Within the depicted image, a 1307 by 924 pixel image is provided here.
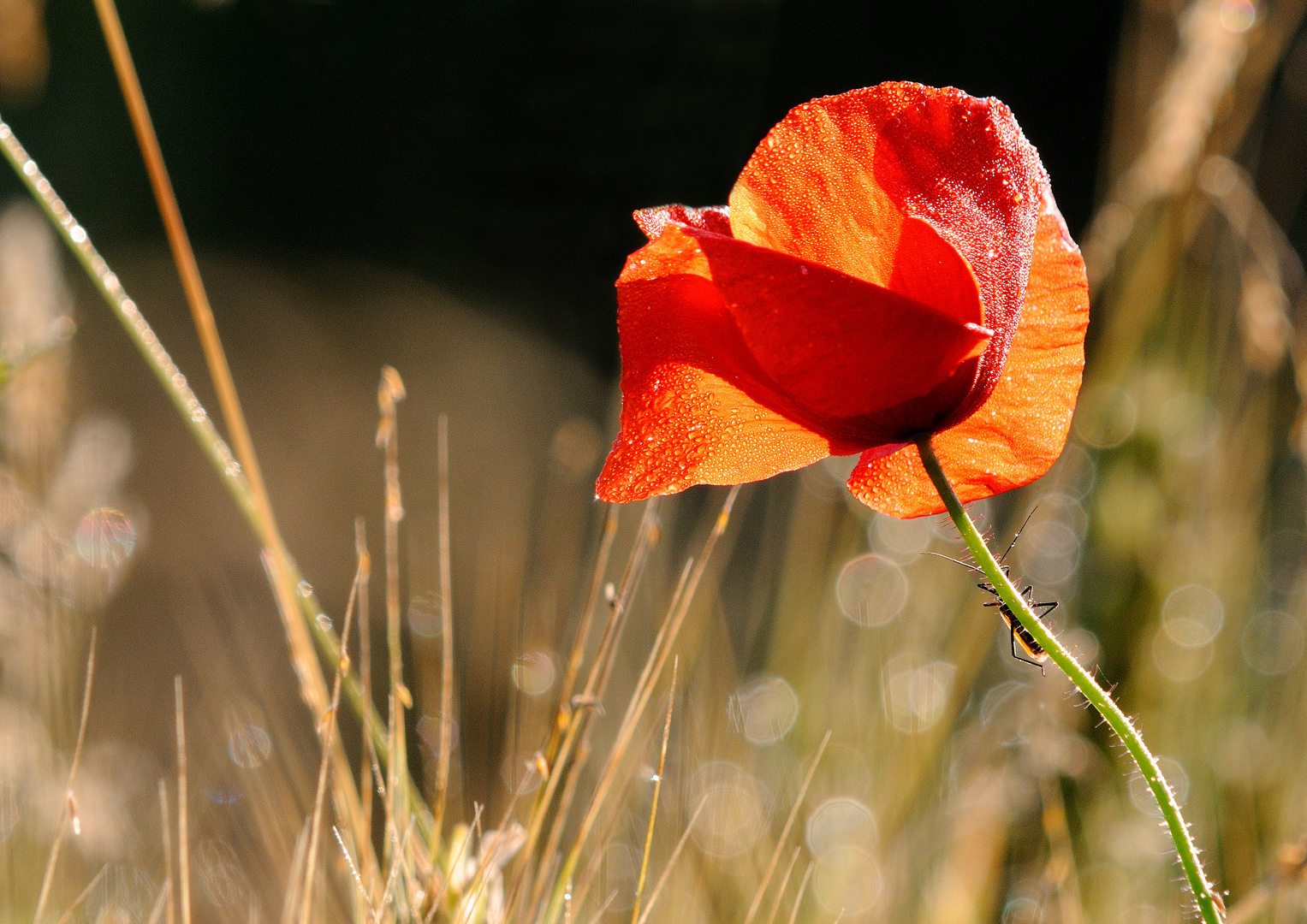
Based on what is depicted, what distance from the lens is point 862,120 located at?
0.24 m

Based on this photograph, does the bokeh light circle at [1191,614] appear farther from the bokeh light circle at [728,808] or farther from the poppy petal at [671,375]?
the poppy petal at [671,375]

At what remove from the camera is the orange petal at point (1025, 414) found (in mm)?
264

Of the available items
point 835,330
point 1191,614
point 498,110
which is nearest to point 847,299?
point 835,330

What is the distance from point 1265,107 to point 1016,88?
1.37 feet

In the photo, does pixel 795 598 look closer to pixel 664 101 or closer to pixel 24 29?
pixel 24 29

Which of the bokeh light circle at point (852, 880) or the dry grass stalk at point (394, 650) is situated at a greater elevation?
the dry grass stalk at point (394, 650)

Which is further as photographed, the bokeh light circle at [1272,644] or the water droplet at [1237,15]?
the bokeh light circle at [1272,644]

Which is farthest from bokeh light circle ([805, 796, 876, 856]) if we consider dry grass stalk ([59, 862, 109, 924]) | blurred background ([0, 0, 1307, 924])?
dry grass stalk ([59, 862, 109, 924])

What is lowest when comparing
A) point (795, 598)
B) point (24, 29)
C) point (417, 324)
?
point (417, 324)

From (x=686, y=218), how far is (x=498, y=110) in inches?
61.5

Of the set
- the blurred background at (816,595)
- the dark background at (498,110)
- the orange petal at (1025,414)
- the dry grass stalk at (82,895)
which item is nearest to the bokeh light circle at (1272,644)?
the blurred background at (816,595)

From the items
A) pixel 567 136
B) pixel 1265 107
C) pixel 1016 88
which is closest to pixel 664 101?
pixel 567 136

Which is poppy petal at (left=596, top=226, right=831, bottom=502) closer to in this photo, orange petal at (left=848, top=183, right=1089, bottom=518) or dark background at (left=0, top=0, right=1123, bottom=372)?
orange petal at (left=848, top=183, right=1089, bottom=518)

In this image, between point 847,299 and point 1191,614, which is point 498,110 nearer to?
point 1191,614
